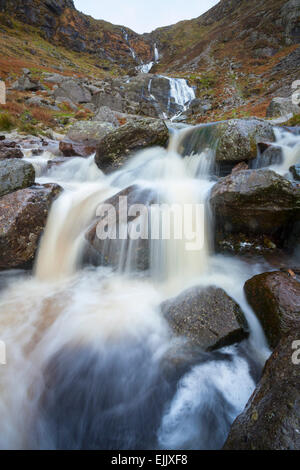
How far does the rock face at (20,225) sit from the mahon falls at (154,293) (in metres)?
0.02

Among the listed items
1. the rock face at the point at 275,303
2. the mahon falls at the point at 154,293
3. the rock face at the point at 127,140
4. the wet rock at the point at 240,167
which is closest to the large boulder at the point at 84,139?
the mahon falls at the point at 154,293

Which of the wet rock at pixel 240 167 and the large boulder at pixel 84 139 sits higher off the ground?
the large boulder at pixel 84 139

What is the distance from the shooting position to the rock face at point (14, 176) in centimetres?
443

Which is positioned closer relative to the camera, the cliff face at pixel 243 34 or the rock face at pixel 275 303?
the rock face at pixel 275 303

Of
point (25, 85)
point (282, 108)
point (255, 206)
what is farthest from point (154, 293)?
point (25, 85)

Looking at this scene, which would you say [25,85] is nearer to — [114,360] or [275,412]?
[114,360]

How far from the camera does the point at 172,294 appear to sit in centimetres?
321

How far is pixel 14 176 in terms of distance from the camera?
4566 mm

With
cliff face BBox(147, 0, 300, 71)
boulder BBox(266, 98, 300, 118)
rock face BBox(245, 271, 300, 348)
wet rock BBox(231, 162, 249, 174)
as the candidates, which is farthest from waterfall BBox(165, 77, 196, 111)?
rock face BBox(245, 271, 300, 348)

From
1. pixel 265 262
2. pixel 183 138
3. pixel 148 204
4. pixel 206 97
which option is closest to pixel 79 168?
pixel 183 138

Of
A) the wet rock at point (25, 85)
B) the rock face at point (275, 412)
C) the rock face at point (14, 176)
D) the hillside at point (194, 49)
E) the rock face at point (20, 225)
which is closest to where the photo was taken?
the rock face at point (275, 412)

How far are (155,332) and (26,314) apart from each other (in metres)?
1.68

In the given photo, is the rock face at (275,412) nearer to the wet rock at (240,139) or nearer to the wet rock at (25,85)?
the wet rock at (240,139)

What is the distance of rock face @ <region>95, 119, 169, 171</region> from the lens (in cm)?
611
